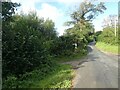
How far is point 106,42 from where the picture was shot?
5572 cm

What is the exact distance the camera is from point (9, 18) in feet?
69.9

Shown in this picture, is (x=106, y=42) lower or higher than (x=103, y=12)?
lower

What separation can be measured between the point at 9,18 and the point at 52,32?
22.9m

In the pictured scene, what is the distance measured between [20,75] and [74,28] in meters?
32.5

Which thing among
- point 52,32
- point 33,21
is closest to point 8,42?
point 33,21

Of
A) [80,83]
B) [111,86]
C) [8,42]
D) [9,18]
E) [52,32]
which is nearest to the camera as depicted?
[111,86]

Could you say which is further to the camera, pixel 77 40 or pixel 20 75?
pixel 77 40

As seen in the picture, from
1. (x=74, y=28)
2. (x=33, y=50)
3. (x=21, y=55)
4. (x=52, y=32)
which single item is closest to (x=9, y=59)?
(x=21, y=55)

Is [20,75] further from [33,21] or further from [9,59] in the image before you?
[33,21]

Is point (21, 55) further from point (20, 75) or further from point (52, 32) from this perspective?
point (52, 32)

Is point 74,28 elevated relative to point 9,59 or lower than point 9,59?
elevated

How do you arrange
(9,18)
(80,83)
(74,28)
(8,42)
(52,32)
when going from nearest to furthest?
(80,83) < (8,42) < (9,18) < (52,32) < (74,28)

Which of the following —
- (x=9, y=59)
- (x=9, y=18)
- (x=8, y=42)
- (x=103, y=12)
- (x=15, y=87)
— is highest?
(x=103, y=12)

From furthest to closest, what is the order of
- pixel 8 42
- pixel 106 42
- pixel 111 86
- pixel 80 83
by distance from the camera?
pixel 106 42 → pixel 8 42 → pixel 80 83 → pixel 111 86
